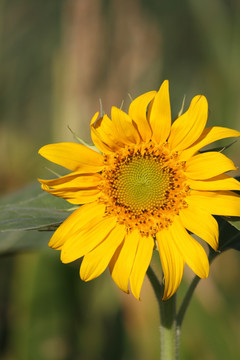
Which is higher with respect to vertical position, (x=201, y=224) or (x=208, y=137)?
(x=208, y=137)

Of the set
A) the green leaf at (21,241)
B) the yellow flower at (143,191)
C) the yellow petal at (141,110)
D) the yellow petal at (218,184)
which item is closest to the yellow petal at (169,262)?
the yellow flower at (143,191)

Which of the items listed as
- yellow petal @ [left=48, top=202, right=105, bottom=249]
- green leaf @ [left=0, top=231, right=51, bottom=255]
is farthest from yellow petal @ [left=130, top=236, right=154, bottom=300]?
green leaf @ [left=0, top=231, right=51, bottom=255]

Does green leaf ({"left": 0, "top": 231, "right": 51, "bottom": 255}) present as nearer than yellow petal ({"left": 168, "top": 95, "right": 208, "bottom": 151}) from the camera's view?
No

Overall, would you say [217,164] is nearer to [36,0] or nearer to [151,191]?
[151,191]

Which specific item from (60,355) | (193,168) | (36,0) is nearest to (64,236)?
(193,168)

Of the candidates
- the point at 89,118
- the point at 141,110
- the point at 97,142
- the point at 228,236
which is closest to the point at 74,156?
the point at 97,142

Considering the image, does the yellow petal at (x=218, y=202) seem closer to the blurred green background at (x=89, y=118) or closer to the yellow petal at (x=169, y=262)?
the yellow petal at (x=169, y=262)

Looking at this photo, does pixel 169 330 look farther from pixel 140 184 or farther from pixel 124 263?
pixel 140 184

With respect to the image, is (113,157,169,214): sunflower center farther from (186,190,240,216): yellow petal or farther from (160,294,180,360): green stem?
(160,294,180,360): green stem
